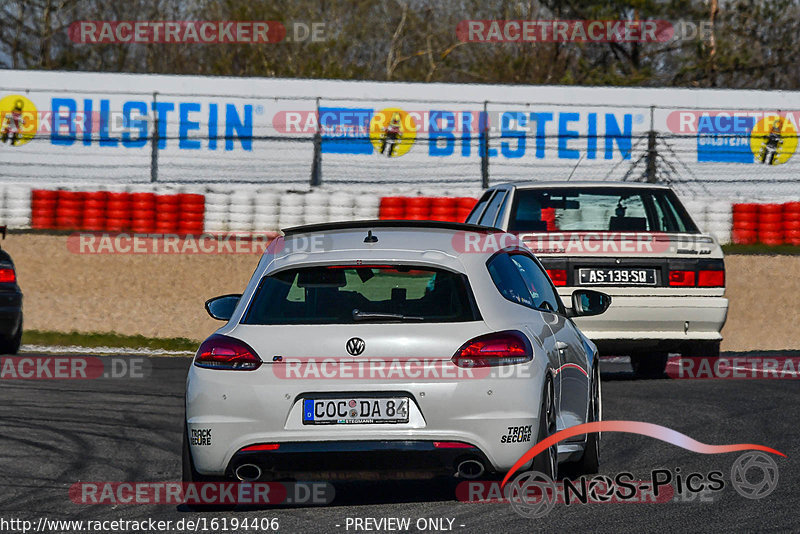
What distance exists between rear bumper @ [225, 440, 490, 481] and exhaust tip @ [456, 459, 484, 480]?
0.02 metres

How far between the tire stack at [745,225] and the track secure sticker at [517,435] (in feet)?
65.5

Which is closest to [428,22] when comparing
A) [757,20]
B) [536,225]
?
[757,20]

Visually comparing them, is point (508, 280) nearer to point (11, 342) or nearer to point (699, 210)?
point (11, 342)

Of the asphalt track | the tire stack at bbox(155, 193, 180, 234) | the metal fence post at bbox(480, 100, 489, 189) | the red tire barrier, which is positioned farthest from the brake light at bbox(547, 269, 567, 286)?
the metal fence post at bbox(480, 100, 489, 189)

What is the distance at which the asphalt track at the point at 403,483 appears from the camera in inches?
243

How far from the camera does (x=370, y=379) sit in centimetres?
618

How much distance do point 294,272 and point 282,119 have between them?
2385 cm

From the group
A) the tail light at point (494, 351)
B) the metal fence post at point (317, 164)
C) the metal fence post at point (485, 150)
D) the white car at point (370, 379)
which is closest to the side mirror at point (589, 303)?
the white car at point (370, 379)

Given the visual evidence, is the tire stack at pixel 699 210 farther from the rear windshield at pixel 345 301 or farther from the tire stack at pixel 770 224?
the rear windshield at pixel 345 301

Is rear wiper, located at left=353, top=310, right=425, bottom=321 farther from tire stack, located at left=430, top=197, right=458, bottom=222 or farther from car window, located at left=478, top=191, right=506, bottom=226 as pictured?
tire stack, located at left=430, top=197, right=458, bottom=222

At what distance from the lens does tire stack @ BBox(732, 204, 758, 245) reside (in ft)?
83.1

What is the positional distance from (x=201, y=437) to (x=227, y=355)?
40cm

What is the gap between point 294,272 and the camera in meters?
6.64

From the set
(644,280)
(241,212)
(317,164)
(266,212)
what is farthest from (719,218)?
(644,280)
